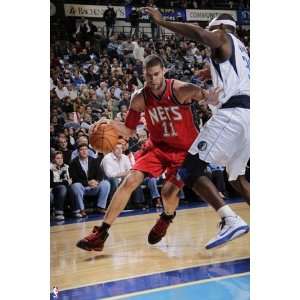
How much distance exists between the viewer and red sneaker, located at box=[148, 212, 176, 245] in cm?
318

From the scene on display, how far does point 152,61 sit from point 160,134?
0.36 m

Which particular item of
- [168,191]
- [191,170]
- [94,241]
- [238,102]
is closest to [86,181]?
[94,241]

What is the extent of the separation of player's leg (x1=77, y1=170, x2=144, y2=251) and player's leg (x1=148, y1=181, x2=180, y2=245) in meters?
0.14

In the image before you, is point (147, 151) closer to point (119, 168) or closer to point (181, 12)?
point (119, 168)

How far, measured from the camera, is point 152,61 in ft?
10.3

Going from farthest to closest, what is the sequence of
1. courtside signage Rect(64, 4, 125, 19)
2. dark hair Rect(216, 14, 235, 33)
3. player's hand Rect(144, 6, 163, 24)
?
dark hair Rect(216, 14, 235, 33) → player's hand Rect(144, 6, 163, 24) → courtside signage Rect(64, 4, 125, 19)

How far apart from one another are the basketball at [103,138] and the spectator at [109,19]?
1.48ft

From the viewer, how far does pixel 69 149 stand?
3074 millimetres

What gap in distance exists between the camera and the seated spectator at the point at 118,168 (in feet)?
10.2

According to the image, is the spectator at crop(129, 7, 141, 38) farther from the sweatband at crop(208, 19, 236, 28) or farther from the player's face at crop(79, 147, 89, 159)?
the player's face at crop(79, 147, 89, 159)

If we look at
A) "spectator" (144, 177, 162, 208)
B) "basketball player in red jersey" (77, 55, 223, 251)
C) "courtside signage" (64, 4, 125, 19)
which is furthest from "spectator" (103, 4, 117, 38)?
"spectator" (144, 177, 162, 208)

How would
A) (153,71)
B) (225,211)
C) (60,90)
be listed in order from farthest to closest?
1. (225,211)
2. (153,71)
3. (60,90)

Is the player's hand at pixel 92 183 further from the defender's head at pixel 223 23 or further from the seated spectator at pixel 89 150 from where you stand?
the defender's head at pixel 223 23

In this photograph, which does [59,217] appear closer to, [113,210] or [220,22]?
[113,210]
